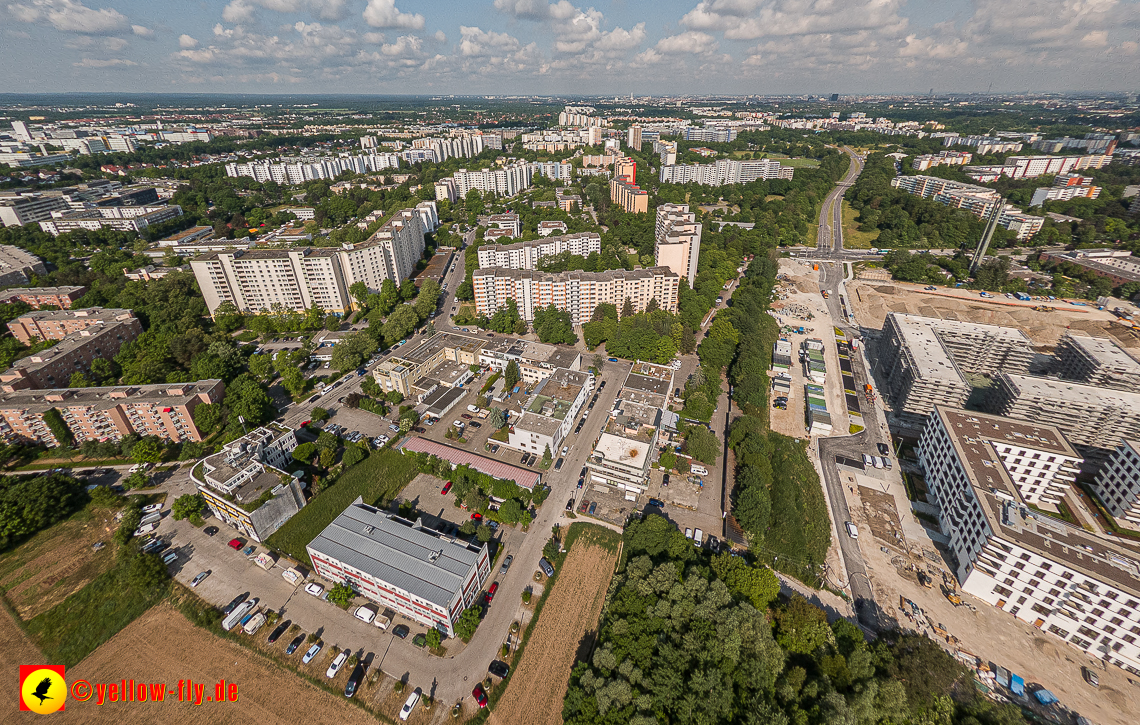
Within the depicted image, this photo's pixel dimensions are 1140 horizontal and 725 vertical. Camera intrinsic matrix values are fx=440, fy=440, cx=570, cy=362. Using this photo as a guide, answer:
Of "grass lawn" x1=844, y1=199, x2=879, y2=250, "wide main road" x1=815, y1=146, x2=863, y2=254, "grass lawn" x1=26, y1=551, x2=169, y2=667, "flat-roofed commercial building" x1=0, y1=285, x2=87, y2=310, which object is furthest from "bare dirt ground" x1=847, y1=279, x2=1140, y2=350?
"flat-roofed commercial building" x1=0, y1=285, x2=87, y2=310

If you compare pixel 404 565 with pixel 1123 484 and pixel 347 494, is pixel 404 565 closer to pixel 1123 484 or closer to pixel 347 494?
pixel 347 494

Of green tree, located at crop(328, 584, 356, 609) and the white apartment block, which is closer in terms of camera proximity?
green tree, located at crop(328, 584, 356, 609)

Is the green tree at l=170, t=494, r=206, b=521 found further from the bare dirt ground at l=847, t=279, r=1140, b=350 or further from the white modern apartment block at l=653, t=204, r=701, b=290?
the bare dirt ground at l=847, t=279, r=1140, b=350

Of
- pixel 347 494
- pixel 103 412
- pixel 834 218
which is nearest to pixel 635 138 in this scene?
pixel 834 218

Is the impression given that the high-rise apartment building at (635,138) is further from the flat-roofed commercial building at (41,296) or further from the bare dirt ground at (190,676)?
the bare dirt ground at (190,676)

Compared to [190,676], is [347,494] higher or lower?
higher

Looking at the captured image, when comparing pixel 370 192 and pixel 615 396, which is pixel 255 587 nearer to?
pixel 615 396

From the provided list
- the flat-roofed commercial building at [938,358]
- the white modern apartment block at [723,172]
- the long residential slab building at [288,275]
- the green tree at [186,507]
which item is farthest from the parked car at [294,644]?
the white modern apartment block at [723,172]
